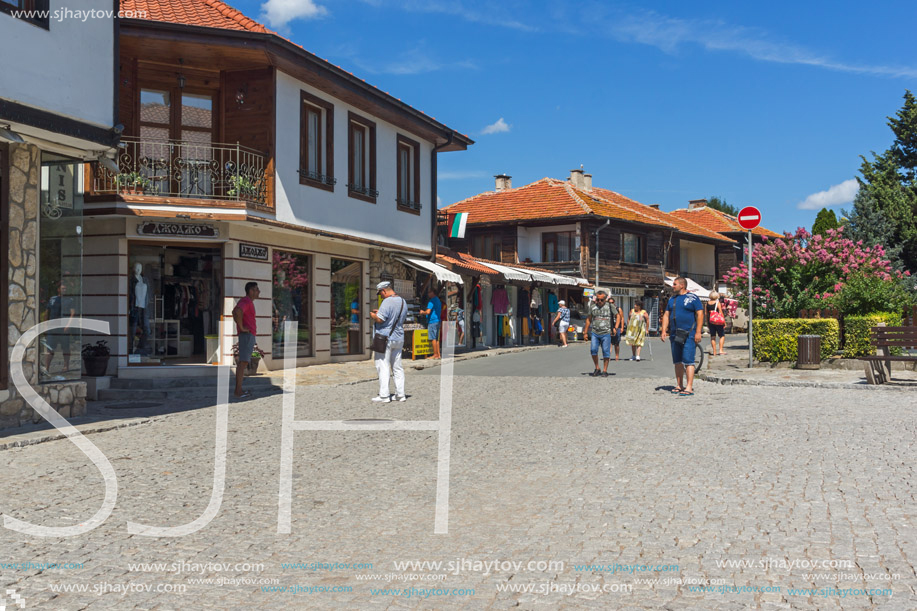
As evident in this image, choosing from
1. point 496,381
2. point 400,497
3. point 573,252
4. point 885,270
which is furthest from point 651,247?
point 400,497

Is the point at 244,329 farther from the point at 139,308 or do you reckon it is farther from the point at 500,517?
the point at 500,517

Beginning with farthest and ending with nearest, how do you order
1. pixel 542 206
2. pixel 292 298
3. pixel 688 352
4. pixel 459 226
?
1. pixel 542 206
2. pixel 459 226
3. pixel 292 298
4. pixel 688 352

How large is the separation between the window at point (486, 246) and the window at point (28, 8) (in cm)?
3193

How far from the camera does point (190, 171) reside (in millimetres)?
16578

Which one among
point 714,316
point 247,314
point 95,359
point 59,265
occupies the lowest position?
point 95,359

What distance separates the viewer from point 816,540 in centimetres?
487

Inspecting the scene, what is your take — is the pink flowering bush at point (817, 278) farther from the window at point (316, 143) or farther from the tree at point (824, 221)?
the tree at point (824, 221)

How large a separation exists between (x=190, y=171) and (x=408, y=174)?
328 inches

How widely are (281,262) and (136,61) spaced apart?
4950mm

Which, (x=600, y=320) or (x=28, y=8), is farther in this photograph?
(x=600, y=320)

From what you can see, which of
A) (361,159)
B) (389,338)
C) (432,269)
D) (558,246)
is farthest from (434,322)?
(558,246)

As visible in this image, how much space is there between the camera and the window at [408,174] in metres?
23.3

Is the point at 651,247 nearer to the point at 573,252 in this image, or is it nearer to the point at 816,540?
the point at 573,252

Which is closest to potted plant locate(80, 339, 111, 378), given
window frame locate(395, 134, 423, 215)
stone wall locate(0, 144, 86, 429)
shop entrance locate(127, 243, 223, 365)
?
shop entrance locate(127, 243, 223, 365)
